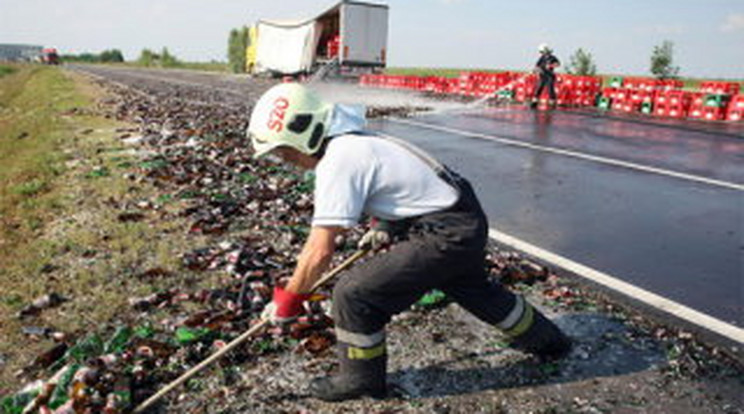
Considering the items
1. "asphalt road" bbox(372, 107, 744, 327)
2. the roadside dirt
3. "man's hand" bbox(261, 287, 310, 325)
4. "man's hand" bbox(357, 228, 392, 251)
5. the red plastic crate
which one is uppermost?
the red plastic crate

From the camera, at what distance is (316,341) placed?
12.4 feet

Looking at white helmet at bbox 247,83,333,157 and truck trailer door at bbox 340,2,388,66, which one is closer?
white helmet at bbox 247,83,333,157

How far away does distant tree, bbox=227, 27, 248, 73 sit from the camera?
70.2 meters

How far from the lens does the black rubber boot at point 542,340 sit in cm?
355

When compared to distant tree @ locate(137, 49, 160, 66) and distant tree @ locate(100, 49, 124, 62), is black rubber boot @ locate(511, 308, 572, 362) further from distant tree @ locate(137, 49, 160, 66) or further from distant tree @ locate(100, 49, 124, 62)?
distant tree @ locate(100, 49, 124, 62)

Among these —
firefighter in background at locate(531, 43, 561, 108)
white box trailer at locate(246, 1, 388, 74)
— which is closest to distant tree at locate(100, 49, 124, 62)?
white box trailer at locate(246, 1, 388, 74)

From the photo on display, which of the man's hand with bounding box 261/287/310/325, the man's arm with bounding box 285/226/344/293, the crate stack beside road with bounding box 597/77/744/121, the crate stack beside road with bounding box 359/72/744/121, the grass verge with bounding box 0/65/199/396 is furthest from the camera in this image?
the crate stack beside road with bounding box 359/72/744/121

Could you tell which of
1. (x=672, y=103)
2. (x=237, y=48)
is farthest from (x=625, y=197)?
(x=237, y=48)

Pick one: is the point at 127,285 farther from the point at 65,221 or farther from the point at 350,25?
the point at 350,25

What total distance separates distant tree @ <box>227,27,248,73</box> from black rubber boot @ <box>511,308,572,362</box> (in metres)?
69.1

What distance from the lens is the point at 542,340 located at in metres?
3.57

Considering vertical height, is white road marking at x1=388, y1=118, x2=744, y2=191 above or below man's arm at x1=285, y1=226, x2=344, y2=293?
below

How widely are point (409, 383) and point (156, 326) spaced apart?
1825 mm

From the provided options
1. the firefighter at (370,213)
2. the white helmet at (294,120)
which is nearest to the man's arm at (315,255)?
the firefighter at (370,213)
